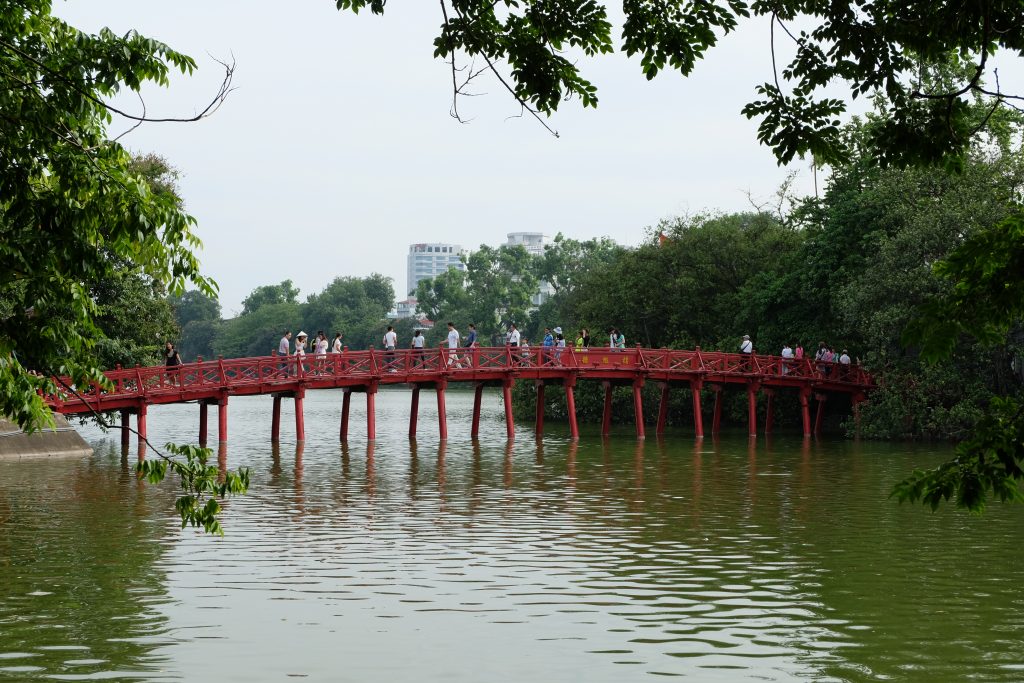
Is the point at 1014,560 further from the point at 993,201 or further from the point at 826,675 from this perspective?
the point at 993,201

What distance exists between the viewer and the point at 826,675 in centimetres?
1056

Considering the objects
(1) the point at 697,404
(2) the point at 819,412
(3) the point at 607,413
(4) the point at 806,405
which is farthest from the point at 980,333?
(2) the point at 819,412

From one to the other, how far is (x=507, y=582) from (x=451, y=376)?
2343 cm

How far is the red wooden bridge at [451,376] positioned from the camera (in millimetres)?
32688

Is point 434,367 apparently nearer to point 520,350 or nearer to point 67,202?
point 520,350

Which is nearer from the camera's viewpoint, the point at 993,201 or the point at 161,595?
the point at 161,595

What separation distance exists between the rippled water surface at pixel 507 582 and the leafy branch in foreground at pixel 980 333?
3.09m

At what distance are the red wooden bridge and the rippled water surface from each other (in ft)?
20.9

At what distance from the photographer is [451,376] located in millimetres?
37781

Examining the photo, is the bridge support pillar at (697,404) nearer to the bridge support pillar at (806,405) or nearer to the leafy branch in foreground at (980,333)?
the bridge support pillar at (806,405)

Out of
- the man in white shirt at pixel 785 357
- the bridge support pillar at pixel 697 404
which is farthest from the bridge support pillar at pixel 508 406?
the man in white shirt at pixel 785 357

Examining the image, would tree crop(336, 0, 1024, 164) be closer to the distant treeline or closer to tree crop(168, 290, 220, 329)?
the distant treeline

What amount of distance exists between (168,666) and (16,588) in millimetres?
4019

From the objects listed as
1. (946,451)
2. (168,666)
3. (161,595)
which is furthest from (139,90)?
(946,451)
